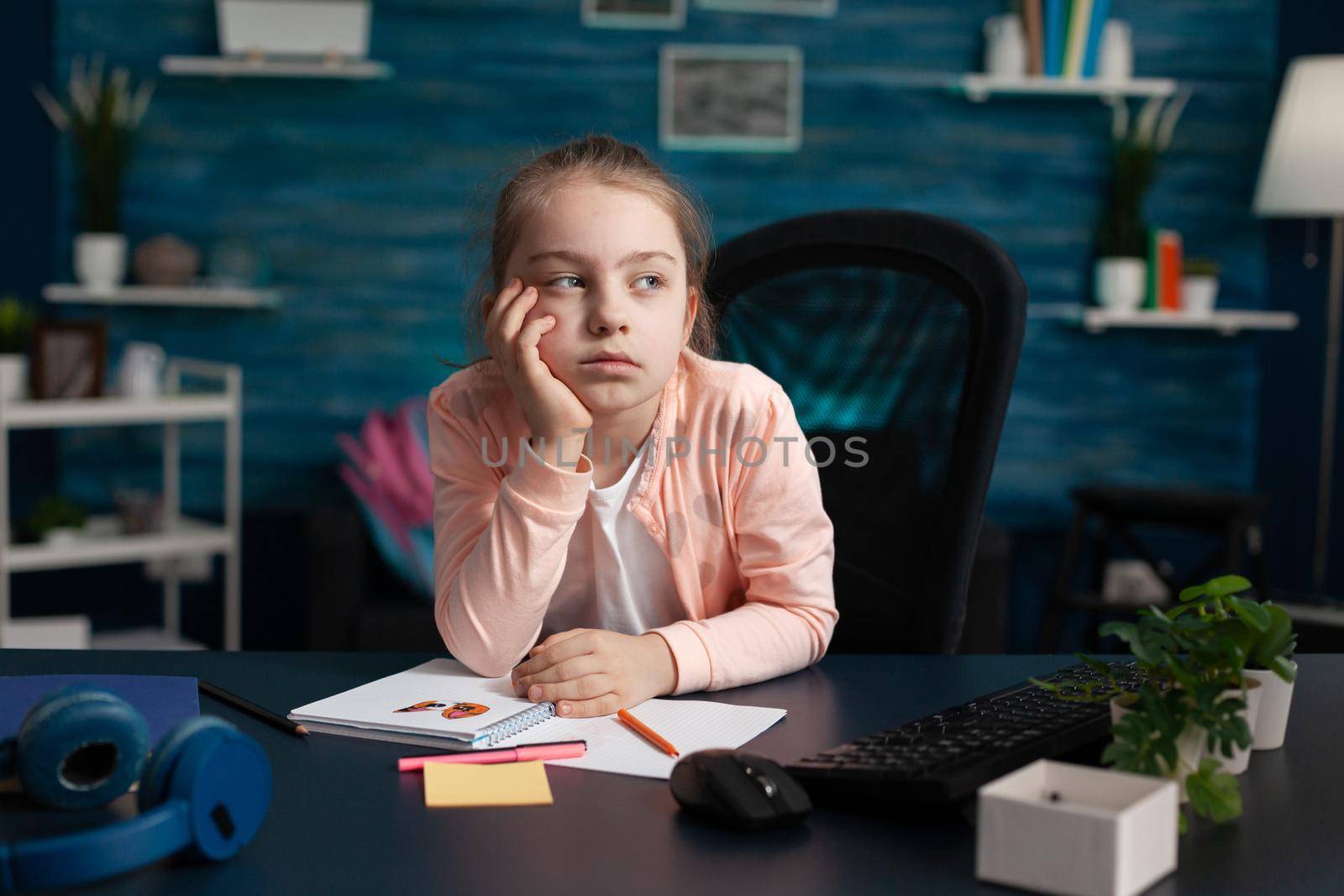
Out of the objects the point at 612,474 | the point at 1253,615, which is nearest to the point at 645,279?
the point at 612,474

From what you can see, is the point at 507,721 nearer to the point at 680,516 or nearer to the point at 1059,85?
the point at 680,516

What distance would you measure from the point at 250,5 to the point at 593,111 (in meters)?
0.96

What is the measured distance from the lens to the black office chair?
1334 millimetres

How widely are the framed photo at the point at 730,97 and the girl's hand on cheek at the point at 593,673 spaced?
9.62 ft

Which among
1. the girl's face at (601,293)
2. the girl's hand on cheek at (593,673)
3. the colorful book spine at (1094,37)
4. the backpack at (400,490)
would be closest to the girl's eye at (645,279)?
the girl's face at (601,293)

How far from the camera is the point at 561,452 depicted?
1.12m

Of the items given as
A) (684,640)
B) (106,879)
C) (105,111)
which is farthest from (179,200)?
(106,879)

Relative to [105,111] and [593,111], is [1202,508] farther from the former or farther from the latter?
[105,111]

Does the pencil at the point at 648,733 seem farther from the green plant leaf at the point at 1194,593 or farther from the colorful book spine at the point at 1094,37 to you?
the colorful book spine at the point at 1094,37

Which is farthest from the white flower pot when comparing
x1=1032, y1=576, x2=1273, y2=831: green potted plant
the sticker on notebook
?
the sticker on notebook

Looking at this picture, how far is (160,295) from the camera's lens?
3.52 meters

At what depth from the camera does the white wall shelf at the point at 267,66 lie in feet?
11.6

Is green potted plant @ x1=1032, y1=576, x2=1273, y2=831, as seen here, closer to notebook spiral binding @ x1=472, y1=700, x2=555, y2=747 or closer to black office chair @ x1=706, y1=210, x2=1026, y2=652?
notebook spiral binding @ x1=472, y1=700, x2=555, y2=747

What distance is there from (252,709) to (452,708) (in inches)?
5.5
